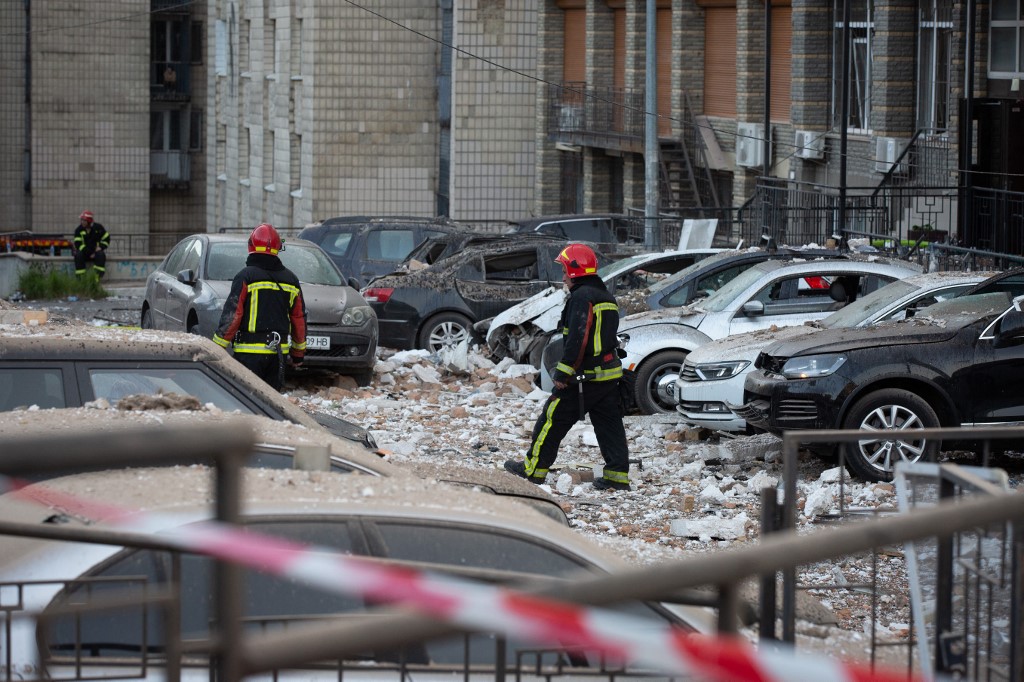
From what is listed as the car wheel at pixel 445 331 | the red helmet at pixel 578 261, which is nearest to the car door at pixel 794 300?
the red helmet at pixel 578 261

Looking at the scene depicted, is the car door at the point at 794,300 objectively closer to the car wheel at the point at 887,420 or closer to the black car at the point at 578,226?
the car wheel at the point at 887,420

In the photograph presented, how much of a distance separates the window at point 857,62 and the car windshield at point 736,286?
38.2 ft

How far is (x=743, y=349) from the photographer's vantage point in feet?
42.6

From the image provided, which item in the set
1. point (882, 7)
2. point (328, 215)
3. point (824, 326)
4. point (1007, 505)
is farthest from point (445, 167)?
point (1007, 505)

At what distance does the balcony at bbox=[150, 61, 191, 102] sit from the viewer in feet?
173

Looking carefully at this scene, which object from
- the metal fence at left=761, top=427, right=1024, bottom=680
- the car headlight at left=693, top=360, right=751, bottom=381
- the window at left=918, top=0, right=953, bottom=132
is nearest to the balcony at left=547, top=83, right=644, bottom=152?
the window at left=918, top=0, right=953, bottom=132

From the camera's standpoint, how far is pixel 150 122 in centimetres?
5259

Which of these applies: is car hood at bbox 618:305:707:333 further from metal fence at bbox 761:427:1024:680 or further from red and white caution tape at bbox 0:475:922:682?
red and white caution tape at bbox 0:475:922:682

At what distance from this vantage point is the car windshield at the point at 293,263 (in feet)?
55.3

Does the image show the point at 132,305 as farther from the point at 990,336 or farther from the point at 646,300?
the point at 990,336

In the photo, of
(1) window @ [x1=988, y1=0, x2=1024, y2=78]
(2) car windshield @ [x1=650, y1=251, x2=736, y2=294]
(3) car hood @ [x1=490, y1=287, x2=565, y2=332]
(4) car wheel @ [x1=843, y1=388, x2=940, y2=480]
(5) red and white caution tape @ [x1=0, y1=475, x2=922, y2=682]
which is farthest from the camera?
(1) window @ [x1=988, y1=0, x2=1024, y2=78]

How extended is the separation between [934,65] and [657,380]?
1176cm

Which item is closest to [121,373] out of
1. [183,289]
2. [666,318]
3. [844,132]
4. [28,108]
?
[666,318]

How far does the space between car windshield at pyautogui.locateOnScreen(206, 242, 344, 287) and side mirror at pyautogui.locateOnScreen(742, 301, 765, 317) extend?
16.3ft
